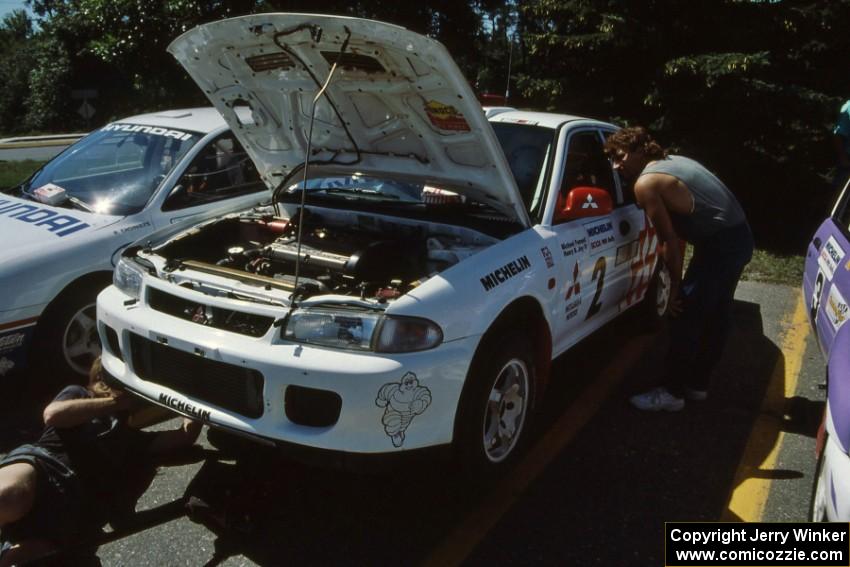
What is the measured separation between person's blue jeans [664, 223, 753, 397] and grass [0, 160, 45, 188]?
11.8 meters

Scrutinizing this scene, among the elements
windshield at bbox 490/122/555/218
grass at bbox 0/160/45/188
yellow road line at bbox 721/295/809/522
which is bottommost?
yellow road line at bbox 721/295/809/522

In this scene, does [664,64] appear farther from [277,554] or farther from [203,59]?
[277,554]

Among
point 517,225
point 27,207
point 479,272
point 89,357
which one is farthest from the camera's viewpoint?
point 27,207

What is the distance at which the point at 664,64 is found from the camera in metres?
8.98

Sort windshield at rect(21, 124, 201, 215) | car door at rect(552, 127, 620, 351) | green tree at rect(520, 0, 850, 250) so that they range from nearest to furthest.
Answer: car door at rect(552, 127, 620, 351) → windshield at rect(21, 124, 201, 215) → green tree at rect(520, 0, 850, 250)

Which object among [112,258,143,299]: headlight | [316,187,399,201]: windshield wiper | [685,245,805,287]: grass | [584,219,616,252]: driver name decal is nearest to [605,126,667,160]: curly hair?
[584,219,616,252]: driver name decal

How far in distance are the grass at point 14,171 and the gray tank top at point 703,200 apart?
38.5 feet

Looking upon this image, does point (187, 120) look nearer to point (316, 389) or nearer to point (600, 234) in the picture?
point (600, 234)

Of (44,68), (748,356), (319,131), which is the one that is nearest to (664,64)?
(748,356)

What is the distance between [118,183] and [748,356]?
4.66 metres

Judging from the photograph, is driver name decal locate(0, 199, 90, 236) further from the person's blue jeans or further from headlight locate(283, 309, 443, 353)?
the person's blue jeans

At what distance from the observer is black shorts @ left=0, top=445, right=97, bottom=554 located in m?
2.53

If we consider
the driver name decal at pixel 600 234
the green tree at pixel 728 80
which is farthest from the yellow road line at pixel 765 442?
the green tree at pixel 728 80

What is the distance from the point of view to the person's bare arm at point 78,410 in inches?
107
